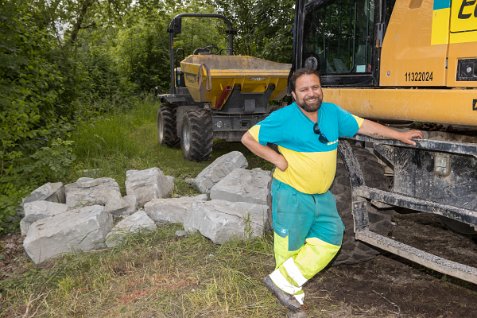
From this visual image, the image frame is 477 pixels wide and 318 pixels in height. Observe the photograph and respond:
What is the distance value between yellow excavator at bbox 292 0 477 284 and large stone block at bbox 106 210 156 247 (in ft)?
6.88

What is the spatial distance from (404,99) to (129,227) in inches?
120

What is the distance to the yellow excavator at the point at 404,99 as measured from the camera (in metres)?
3.20

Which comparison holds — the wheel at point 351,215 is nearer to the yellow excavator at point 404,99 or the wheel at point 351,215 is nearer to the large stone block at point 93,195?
the yellow excavator at point 404,99

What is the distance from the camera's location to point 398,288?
162 inches

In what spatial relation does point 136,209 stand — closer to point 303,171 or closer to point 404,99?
point 303,171

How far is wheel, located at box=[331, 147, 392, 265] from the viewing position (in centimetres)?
399

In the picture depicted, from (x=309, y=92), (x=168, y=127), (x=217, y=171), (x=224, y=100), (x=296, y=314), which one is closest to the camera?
(x=309, y=92)

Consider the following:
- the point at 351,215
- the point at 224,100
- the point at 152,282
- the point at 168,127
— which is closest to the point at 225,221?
the point at 152,282

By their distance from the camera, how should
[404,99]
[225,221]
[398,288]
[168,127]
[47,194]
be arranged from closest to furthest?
1. [404,99]
2. [398,288]
3. [225,221]
4. [47,194]
5. [168,127]

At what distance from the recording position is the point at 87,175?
7555 mm

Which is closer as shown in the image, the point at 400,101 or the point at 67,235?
the point at 400,101

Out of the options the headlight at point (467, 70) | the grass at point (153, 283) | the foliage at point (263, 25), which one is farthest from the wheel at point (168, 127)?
the headlight at point (467, 70)

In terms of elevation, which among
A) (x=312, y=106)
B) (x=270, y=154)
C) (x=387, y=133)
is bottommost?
(x=270, y=154)

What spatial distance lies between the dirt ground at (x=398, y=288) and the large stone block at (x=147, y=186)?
1.70m
